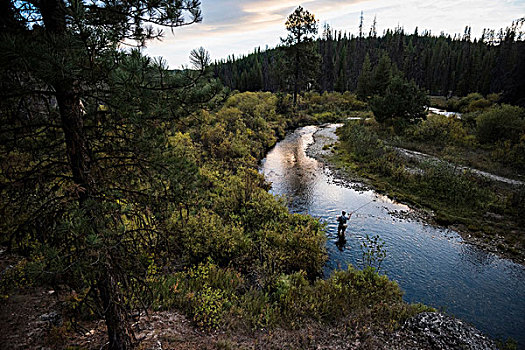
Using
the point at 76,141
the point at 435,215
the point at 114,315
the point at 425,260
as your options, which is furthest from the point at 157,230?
the point at 435,215

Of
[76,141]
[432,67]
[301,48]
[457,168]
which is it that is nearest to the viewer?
[76,141]

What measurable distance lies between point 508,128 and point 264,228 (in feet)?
80.2

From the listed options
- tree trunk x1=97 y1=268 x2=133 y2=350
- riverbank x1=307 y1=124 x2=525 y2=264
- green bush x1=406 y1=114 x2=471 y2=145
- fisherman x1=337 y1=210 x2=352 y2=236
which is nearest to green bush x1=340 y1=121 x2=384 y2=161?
riverbank x1=307 y1=124 x2=525 y2=264

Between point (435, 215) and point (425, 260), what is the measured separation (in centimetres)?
426

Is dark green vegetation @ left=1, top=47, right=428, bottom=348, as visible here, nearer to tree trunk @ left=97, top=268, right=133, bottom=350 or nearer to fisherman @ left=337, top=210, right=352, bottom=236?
tree trunk @ left=97, top=268, right=133, bottom=350

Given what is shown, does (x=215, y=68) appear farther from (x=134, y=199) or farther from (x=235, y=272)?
(x=235, y=272)

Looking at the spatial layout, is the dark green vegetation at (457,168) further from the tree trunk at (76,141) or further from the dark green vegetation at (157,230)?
the tree trunk at (76,141)

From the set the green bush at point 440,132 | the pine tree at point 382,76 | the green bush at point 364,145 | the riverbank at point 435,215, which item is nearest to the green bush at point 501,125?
the green bush at point 440,132

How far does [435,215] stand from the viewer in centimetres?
1349

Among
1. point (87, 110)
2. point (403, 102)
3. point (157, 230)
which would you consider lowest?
point (157, 230)

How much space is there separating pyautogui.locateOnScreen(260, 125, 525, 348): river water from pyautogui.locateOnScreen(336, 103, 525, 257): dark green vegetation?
147 centimetres

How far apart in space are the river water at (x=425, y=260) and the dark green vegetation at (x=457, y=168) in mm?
1468

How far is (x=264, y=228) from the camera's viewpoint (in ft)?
35.4

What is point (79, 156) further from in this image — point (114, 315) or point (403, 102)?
point (403, 102)
